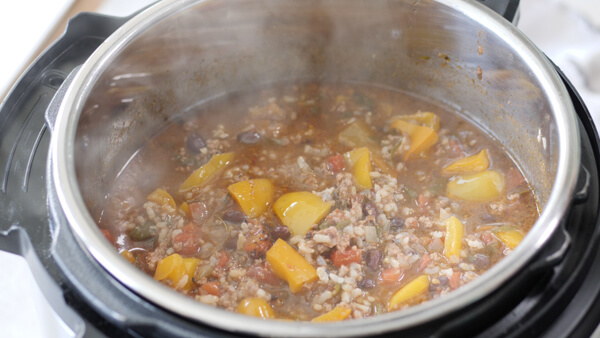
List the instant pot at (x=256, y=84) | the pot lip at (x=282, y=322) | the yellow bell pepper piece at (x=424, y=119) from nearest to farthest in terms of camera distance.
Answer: the pot lip at (x=282, y=322), the instant pot at (x=256, y=84), the yellow bell pepper piece at (x=424, y=119)

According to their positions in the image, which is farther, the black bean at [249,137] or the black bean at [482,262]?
the black bean at [249,137]

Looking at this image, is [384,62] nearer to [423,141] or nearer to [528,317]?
[423,141]

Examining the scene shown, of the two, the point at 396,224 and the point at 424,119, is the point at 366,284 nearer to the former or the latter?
the point at 396,224

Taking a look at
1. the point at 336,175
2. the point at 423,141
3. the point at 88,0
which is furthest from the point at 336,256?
the point at 88,0

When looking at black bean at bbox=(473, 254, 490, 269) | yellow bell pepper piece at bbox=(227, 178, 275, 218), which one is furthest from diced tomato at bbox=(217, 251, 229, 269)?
black bean at bbox=(473, 254, 490, 269)

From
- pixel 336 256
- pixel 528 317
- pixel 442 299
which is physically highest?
pixel 442 299

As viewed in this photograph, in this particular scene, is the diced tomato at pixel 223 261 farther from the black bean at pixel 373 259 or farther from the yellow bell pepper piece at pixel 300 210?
the black bean at pixel 373 259

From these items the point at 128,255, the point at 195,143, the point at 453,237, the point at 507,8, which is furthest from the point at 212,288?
the point at 507,8

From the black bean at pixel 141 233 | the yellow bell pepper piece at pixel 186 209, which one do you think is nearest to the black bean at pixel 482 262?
the yellow bell pepper piece at pixel 186 209
